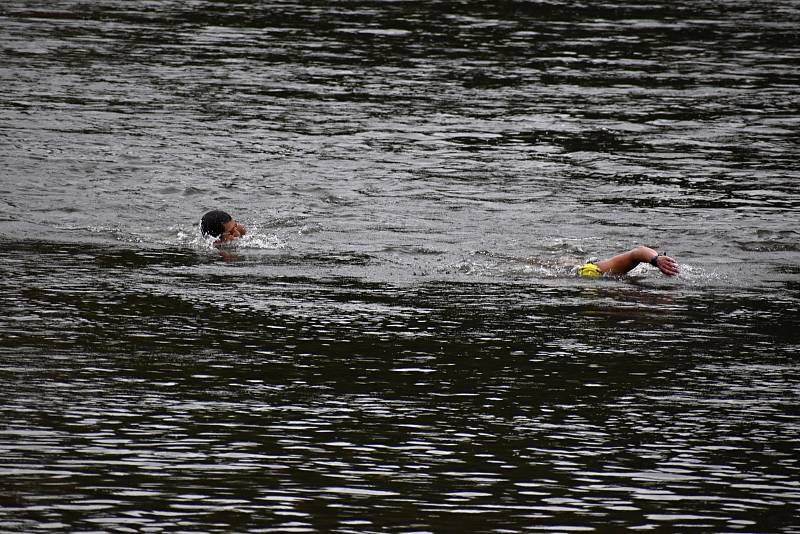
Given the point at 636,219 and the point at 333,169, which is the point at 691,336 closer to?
the point at 636,219

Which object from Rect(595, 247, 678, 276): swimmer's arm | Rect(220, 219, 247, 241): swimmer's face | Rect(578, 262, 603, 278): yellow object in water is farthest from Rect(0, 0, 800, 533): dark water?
Rect(578, 262, 603, 278): yellow object in water

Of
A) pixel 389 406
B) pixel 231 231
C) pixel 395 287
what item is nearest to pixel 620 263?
pixel 395 287

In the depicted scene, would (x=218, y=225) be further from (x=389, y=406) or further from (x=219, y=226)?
(x=389, y=406)

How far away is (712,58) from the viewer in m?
28.7

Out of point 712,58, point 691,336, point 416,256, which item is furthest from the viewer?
point 712,58

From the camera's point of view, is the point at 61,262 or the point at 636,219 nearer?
the point at 61,262

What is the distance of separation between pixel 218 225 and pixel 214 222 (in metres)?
0.05

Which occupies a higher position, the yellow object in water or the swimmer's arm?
the swimmer's arm

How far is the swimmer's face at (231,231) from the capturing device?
593 inches

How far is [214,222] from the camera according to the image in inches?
590

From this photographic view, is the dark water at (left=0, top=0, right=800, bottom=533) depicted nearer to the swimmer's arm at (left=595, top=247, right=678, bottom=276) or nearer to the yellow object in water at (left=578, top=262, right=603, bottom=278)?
the swimmer's arm at (left=595, top=247, right=678, bottom=276)

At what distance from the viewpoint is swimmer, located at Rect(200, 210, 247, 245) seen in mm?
14961

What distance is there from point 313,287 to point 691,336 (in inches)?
137

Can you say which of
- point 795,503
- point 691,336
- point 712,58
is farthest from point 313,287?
point 712,58
